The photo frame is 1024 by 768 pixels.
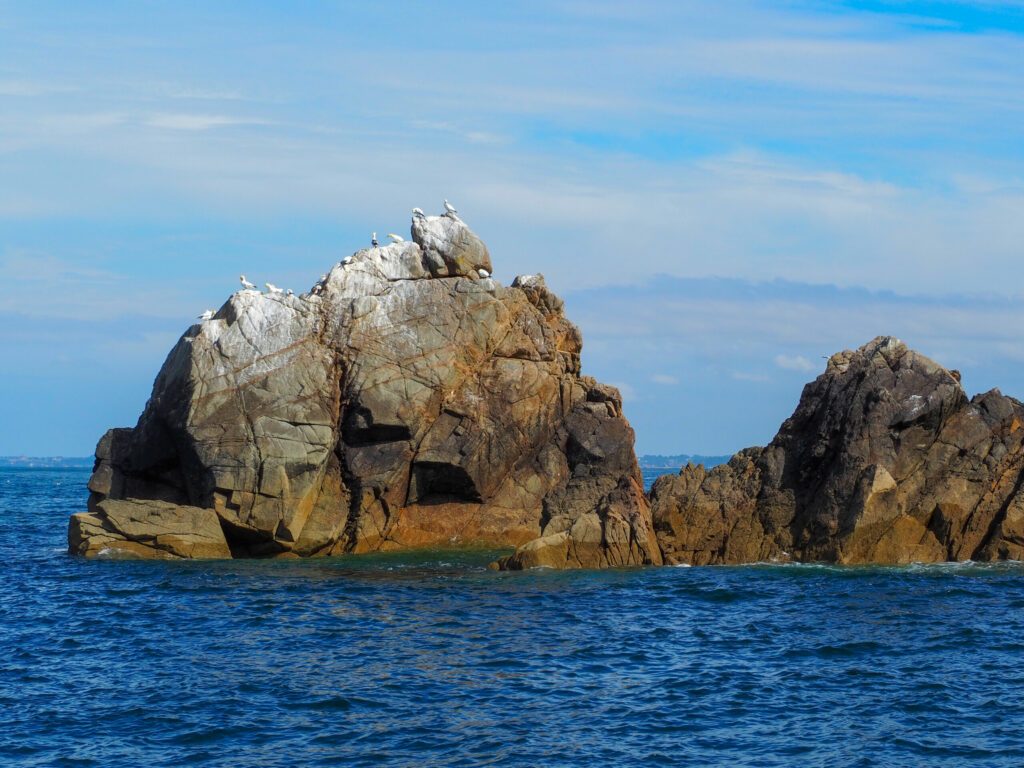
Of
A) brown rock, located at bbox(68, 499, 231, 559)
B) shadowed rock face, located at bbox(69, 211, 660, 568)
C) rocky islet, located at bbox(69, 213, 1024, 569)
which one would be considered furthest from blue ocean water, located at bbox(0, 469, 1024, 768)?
shadowed rock face, located at bbox(69, 211, 660, 568)

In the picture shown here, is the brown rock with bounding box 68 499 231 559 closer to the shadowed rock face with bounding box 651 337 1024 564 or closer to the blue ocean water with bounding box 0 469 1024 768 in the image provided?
the blue ocean water with bounding box 0 469 1024 768

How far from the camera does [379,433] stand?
4678 cm

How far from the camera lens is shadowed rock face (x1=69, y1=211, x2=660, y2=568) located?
146 feet

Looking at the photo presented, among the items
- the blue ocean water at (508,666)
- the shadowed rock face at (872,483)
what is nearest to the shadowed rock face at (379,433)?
the blue ocean water at (508,666)

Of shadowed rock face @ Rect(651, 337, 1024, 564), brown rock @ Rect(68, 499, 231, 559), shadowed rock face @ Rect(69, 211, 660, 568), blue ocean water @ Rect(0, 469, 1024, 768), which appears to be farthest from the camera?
shadowed rock face @ Rect(69, 211, 660, 568)

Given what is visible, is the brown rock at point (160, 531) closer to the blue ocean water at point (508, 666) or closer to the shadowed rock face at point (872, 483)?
the blue ocean water at point (508, 666)

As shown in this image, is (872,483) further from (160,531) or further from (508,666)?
(160,531)

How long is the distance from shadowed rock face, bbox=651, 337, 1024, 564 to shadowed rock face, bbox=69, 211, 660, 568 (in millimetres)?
2744

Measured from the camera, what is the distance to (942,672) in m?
27.8

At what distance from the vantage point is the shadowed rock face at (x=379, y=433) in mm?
44438

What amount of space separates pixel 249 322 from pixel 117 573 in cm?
1056

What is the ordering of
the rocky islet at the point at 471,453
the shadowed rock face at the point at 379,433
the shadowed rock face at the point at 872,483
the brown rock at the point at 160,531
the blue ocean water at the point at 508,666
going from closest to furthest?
the blue ocean water at the point at 508,666 → the shadowed rock face at the point at 872,483 → the rocky islet at the point at 471,453 → the brown rock at the point at 160,531 → the shadowed rock face at the point at 379,433

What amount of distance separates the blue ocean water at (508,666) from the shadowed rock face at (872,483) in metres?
1.56

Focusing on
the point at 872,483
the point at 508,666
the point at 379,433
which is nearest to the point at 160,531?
the point at 379,433
